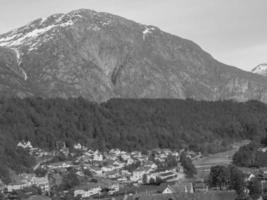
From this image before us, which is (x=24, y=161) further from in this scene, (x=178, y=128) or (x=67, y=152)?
(x=178, y=128)

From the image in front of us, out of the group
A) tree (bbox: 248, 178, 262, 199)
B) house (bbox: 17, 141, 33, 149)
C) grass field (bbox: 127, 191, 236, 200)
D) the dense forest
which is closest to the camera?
tree (bbox: 248, 178, 262, 199)

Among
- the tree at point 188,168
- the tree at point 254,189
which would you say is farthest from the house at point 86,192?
the tree at point 254,189

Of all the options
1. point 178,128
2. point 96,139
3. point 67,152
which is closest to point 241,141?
point 178,128

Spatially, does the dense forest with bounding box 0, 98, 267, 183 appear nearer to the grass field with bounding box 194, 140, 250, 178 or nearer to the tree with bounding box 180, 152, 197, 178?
the grass field with bounding box 194, 140, 250, 178

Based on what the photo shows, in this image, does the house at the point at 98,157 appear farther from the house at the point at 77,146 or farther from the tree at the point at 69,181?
the tree at the point at 69,181

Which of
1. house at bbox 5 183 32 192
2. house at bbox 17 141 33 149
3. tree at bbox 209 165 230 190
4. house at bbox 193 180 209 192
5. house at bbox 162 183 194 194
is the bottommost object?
house at bbox 5 183 32 192

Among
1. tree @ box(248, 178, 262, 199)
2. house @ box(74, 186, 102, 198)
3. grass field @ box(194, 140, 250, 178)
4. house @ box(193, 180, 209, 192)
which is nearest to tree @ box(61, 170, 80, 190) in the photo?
house @ box(74, 186, 102, 198)

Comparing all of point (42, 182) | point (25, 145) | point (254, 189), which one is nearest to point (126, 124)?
point (25, 145)

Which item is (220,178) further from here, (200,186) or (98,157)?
(98,157)
